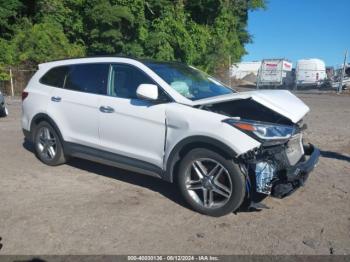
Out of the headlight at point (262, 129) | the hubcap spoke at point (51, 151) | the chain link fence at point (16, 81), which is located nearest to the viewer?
the headlight at point (262, 129)

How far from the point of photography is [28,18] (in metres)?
30.7

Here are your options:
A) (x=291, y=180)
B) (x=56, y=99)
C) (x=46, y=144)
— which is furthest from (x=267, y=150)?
(x=46, y=144)

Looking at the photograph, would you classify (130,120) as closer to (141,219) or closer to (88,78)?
(88,78)

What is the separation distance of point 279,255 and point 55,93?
435 cm

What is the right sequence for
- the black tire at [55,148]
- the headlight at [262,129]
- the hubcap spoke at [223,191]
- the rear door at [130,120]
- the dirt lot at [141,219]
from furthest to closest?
the black tire at [55,148]
the rear door at [130,120]
the hubcap spoke at [223,191]
the headlight at [262,129]
the dirt lot at [141,219]

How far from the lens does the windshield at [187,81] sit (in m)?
5.63

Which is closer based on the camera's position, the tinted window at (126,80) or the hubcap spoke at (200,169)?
the hubcap spoke at (200,169)

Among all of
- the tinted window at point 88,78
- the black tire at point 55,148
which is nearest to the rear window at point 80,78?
the tinted window at point 88,78

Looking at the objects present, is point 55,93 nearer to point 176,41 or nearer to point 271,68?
point 176,41

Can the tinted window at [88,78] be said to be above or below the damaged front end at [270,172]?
above

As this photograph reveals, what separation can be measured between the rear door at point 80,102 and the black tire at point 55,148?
25 centimetres

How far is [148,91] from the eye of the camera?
5270 millimetres

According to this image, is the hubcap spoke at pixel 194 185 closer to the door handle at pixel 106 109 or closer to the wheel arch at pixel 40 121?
the door handle at pixel 106 109

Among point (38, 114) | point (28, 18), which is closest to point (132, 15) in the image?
point (28, 18)
